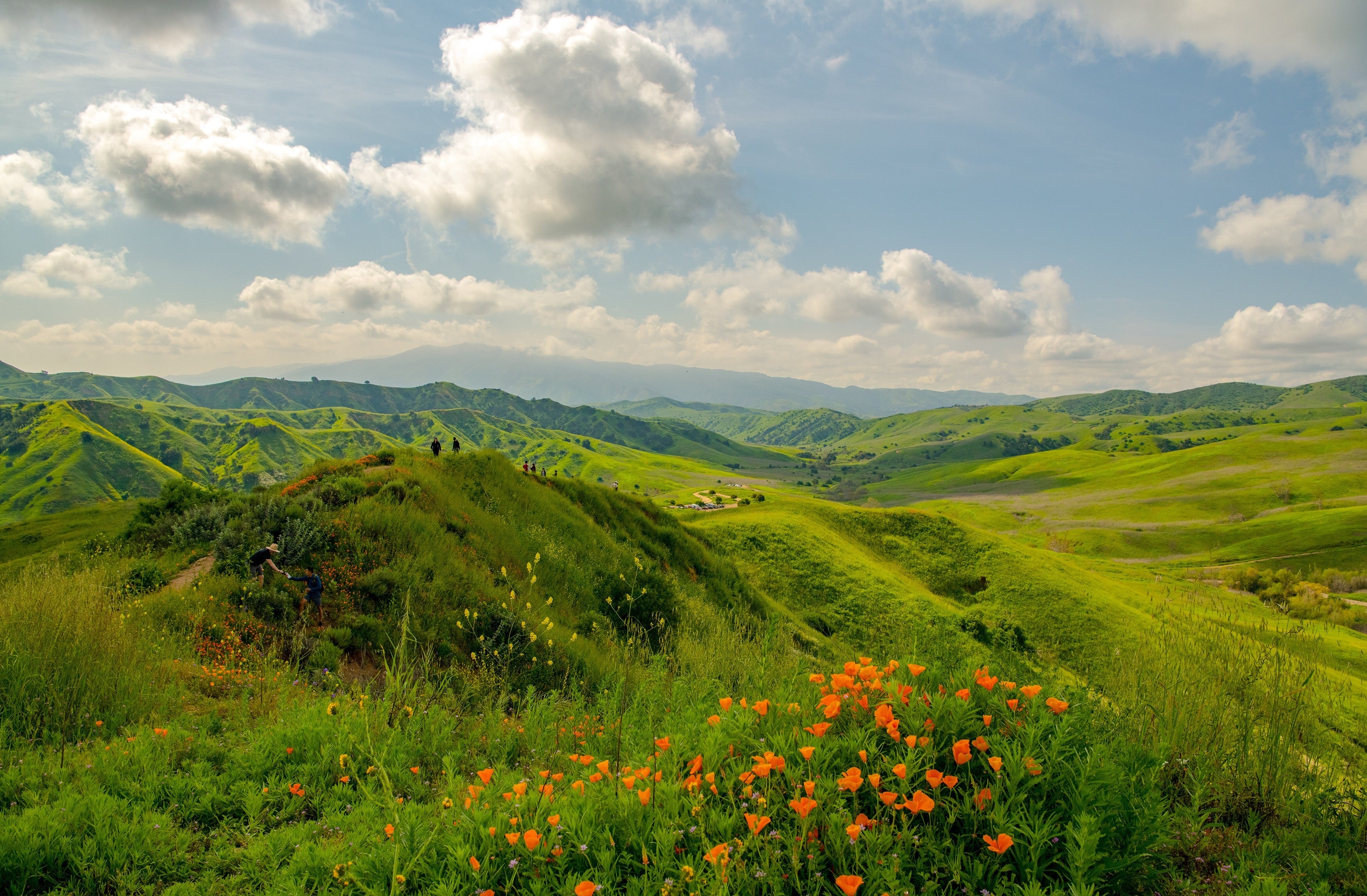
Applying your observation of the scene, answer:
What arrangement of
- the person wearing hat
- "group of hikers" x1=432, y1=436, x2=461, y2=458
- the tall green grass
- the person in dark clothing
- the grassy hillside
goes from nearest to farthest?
the grassy hillside
the tall green grass
the person in dark clothing
the person wearing hat
"group of hikers" x1=432, y1=436, x2=461, y2=458

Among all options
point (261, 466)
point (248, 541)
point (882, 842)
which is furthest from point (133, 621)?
point (261, 466)

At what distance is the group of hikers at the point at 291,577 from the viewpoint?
29.1 ft

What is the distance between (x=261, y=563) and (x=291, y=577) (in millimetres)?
516

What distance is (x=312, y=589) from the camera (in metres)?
8.85

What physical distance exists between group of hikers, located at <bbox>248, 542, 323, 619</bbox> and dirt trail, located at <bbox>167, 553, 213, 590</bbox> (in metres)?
0.84

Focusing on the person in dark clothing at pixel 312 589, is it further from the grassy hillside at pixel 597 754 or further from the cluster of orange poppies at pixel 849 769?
the cluster of orange poppies at pixel 849 769

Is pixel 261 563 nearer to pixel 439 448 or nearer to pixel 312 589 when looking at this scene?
pixel 312 589

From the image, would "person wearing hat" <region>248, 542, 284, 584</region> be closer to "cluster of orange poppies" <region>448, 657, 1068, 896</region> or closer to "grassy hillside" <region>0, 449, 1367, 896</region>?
"grassy hillside" <region>0, 449, 1367, 896</region>

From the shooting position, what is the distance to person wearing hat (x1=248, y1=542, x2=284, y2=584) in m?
9.34

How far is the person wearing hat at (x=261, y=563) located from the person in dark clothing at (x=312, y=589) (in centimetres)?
29

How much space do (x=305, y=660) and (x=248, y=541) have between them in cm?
373

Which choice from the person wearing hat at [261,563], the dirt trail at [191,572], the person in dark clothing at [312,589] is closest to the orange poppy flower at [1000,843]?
the person in dark clothing at [312,589]

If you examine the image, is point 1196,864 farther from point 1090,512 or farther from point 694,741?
point 1090,512

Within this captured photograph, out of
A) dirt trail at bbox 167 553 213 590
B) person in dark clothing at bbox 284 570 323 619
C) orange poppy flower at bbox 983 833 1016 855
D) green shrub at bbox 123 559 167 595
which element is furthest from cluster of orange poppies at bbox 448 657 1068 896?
green shrub at bbox 123 559 167 595
